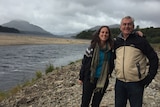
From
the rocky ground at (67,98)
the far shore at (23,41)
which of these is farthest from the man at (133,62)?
the far shore at (23,41)

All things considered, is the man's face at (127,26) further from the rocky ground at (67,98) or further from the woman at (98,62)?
the rocky ground at (67,98)

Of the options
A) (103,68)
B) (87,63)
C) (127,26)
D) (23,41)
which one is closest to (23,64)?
(87,63)

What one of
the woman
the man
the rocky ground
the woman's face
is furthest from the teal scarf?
the rocky ground

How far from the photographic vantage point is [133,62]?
4.10 metres

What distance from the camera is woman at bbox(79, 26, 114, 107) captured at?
15.2 feet

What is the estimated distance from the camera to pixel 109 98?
23.8ft

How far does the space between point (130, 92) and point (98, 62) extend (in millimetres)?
724

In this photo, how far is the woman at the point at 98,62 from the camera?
462 cm

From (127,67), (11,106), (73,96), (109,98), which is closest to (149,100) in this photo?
(109,98)

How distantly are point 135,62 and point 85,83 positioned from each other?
3.51 ft

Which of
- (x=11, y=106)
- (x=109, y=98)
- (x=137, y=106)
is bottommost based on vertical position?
(x=11, y=106)

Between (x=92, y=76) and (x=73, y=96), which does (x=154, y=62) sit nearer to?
(x=92, y=76)

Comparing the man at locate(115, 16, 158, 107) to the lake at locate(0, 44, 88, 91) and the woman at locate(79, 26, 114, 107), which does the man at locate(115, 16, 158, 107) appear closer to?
the woman at locate(79, 26, 114, 107)

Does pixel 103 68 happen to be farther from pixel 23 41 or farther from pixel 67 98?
pixel 23 41
